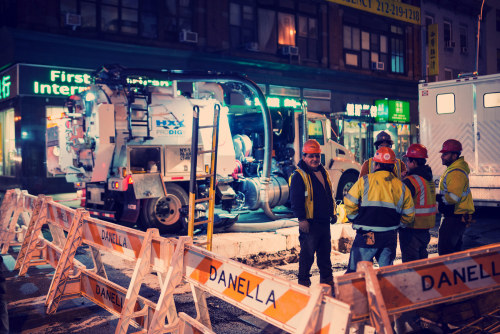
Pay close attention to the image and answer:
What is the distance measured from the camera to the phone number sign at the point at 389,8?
22141 millimetres

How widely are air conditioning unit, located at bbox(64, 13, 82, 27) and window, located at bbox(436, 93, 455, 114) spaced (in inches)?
501

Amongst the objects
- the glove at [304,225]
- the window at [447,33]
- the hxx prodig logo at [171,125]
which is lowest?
the glove at [304,225]

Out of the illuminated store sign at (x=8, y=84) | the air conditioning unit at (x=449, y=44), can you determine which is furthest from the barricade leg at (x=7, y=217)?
the air conditioning unit at (x=449, y=44)

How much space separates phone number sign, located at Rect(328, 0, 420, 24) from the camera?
872 inches

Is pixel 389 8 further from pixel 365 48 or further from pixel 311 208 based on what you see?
pixel 311 208

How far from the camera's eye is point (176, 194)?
10820mm

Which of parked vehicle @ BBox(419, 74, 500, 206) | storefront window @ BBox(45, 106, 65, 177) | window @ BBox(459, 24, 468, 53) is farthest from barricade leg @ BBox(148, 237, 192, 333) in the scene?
window @ BBox(459, 24, 468, 53)

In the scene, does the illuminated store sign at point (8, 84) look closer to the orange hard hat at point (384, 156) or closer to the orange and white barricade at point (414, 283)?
the orange hard hat at point (384, 156)

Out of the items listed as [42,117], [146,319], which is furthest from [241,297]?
[42,117]

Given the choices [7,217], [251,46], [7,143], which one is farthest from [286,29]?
[7,217]

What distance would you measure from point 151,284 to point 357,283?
4.60 meters

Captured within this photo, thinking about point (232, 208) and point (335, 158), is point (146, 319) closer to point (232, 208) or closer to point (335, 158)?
point (232, 208)

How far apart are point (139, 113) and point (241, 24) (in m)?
13.8

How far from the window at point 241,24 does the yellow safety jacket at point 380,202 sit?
1847 cm
